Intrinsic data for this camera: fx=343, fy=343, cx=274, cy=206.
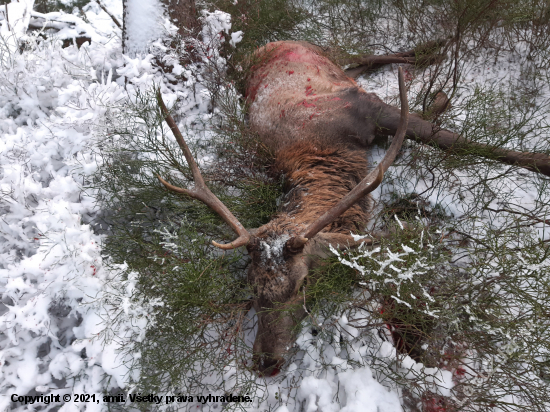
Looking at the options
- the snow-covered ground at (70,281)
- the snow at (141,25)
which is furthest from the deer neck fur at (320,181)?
the snow at (141,25)

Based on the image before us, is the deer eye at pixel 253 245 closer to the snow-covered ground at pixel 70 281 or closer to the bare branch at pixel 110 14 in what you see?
the snow-covered ground at pixel 70 281

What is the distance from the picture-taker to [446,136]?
339 cm

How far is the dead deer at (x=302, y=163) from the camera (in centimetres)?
258

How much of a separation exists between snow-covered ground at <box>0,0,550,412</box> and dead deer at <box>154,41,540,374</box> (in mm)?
468

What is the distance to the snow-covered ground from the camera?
8.93 feet

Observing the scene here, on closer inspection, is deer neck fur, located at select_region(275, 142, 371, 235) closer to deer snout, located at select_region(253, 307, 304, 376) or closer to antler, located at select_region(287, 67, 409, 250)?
antler, located at select_region(287, 67, 409, 250)

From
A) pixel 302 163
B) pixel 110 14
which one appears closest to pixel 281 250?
pixel 302 163

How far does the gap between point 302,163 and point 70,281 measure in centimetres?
243

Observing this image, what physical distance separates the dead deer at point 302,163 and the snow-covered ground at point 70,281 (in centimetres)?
47

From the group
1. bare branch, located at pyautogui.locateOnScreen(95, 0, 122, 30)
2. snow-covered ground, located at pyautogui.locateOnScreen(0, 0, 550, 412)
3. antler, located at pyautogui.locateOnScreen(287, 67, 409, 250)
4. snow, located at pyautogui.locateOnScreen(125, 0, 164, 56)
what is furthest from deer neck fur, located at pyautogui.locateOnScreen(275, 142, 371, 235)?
bare branch, located at pyautogui.locateOnScreen(95, 0, 122, 30)

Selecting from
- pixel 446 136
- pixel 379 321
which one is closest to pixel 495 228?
pixel 446 136

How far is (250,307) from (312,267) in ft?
2.14

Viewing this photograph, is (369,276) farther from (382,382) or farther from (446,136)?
Answer: (446,136)

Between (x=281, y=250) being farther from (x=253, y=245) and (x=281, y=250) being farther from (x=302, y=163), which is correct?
(x=302, y=163)
